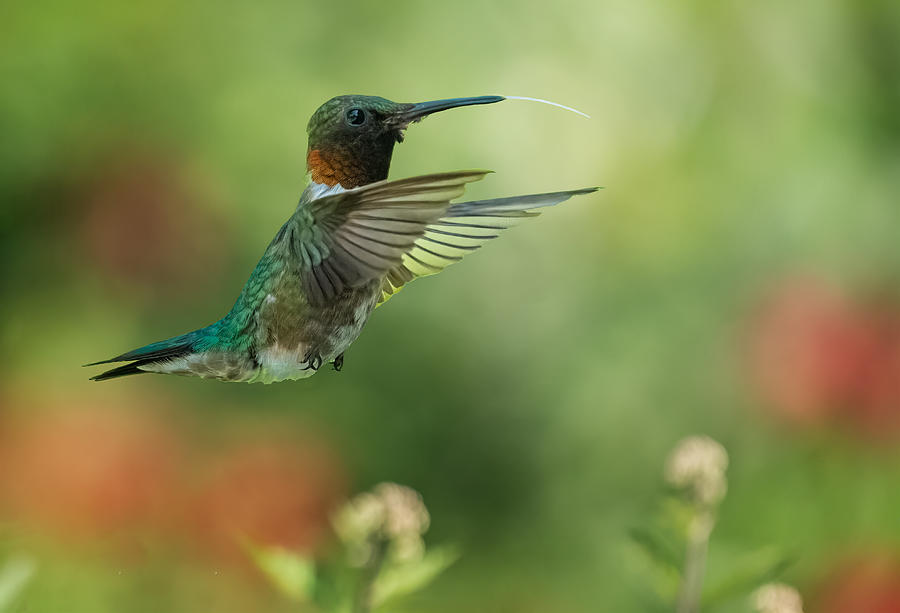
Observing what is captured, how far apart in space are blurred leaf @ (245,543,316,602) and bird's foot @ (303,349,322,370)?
9.5 inches

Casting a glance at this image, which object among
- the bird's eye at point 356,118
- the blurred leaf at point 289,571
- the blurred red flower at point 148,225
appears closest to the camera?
the bird's eye at point 356,118

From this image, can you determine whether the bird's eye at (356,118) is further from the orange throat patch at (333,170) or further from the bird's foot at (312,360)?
the bird's foot at (312,360)

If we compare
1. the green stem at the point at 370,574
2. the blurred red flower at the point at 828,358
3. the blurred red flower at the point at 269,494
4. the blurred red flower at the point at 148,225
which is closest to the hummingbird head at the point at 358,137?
the green stem at the point at 370,574

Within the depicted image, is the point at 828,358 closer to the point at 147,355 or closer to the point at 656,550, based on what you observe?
the point at 656,550

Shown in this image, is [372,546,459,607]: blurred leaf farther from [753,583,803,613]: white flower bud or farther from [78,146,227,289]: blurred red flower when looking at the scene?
[78,146,227,289]: blurred red flower

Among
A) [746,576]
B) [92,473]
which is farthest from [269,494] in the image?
[746,576]

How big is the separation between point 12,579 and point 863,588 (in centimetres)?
207

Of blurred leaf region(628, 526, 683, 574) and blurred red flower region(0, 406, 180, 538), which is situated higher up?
blurred leaf region(628, 526, 683, 574)

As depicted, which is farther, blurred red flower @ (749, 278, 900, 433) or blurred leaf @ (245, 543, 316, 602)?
blurred red flower @ (749, 278, 900, 433)

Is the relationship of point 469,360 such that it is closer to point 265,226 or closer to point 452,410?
point 452,410

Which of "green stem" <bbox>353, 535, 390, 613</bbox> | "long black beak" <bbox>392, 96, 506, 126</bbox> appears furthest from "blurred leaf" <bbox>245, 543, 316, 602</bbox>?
"long black beak" <bbox>392, 96, 506, 126</bbox>

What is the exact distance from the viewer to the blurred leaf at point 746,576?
3.38 feet

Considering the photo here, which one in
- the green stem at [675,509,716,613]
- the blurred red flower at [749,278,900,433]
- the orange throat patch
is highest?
the orange throat patch

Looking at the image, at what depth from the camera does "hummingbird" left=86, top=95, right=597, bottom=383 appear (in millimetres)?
730
